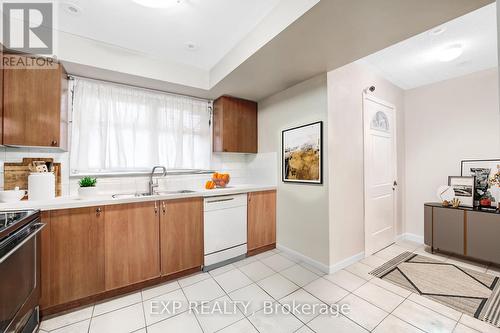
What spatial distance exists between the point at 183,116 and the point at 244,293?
242cm

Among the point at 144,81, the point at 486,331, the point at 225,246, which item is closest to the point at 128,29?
the point at 144,81

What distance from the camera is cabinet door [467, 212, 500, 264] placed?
234 cm

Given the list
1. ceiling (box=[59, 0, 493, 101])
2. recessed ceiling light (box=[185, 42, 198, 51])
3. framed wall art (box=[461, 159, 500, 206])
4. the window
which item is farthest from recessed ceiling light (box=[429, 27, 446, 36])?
recessed ceiling light (box=[185, 42, 198, 51])

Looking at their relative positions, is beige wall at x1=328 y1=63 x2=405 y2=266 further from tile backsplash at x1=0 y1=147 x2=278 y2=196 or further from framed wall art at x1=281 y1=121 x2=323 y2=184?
tile backsplash at x1=0 y1=147 x2=278 y2=196

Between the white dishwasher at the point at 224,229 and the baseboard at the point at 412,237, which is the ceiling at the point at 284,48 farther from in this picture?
the baseboard at the point at 412,237

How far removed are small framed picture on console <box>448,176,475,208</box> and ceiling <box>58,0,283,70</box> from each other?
327cm

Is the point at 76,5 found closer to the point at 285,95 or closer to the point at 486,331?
the point at 285,95

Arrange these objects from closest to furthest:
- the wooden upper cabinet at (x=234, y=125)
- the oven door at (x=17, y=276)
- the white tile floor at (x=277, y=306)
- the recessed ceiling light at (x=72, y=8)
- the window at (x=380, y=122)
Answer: the oven door at (x=17, y=276) → the white tile floor at (x=277, y=306) → the recessed ceiling light at (x=72, y=8) → the window at (x=380, y=122) → the wooden upper cabinet at (x=234, y=125)

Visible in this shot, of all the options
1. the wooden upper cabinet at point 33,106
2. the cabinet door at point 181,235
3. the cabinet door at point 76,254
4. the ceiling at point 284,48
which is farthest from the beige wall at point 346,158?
the wooden upper cabinet at point 33,106

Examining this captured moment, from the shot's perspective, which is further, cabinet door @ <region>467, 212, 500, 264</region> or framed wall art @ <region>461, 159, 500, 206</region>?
framed wall art @ <region>461, 159, 500, 206</region>

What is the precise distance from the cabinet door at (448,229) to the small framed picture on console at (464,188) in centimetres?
21

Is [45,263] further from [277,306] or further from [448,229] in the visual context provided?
[448,229]

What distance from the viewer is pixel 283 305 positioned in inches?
70.5

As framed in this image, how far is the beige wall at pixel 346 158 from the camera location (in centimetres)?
236
